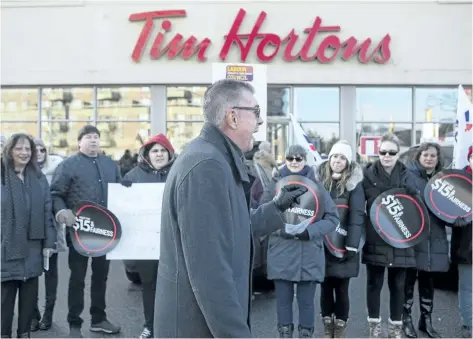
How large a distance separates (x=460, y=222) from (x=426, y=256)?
0.47 meters

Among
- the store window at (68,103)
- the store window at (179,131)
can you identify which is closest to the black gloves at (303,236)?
the store window at (179,131)

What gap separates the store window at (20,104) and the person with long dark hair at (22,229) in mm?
11446

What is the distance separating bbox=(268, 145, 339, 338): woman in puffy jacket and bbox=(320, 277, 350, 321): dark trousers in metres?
0.37

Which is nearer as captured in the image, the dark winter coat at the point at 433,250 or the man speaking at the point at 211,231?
the man speaking at the point at 211,231

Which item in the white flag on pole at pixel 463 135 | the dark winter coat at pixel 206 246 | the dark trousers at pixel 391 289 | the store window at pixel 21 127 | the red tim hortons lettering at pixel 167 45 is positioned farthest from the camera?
the store window at pixel 21 127

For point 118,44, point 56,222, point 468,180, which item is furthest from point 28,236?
point 118,44

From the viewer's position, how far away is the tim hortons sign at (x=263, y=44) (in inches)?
564

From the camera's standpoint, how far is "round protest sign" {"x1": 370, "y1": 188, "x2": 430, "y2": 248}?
5004 millimetres

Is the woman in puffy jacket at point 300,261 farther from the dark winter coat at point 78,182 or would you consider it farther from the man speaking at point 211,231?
the man speaking at point 211,231

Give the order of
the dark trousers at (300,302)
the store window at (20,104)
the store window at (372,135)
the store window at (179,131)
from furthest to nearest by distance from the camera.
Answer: the store window at (20,104) < the store window at (179,131) < the store window at (372,135) < the dark trousers at (300,302)

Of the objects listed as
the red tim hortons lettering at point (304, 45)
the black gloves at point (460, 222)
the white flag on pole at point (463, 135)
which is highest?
the red tim hortons lettering at point (304, 45)

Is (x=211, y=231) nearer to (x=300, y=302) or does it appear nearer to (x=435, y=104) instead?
(x=300, y=302)

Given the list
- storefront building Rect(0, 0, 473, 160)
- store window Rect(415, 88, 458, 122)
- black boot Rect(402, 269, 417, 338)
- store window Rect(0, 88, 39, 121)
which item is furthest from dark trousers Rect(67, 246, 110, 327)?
store window Rect(415, 88, 458, 122)

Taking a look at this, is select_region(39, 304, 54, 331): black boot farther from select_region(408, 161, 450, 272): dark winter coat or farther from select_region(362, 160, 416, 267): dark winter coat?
select_region(408, 161, 450, 272): dark winter coat
